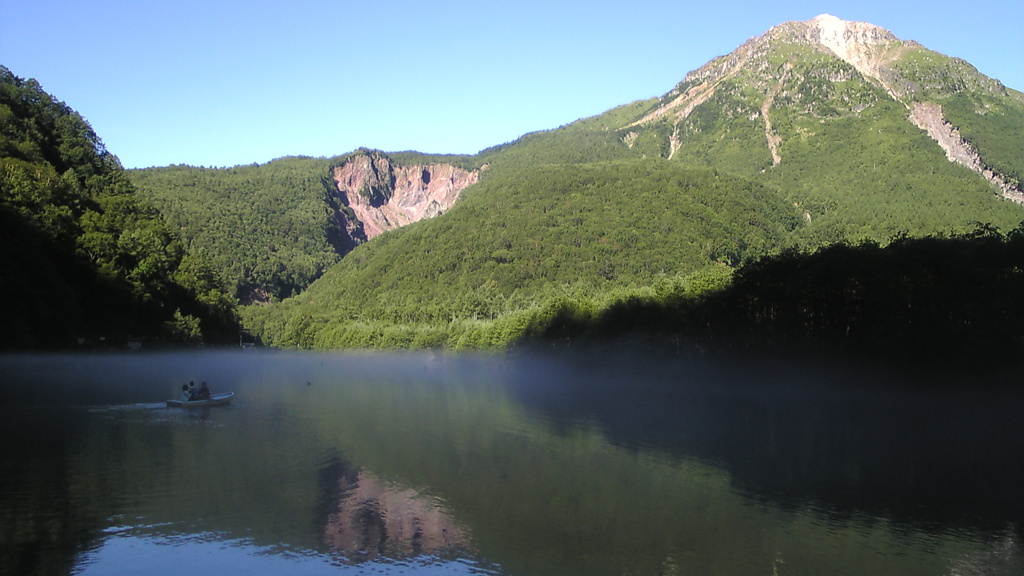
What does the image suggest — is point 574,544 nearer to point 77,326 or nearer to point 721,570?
point 721,570

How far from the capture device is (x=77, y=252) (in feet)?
269

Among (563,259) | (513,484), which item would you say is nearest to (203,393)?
(513,484)

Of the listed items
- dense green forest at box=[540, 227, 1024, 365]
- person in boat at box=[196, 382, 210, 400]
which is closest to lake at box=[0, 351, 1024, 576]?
person in boat at box=[196, 382, 210, 400]

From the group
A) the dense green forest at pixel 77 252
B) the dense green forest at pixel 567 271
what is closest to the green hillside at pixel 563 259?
the dense green forest at pixel 567 271

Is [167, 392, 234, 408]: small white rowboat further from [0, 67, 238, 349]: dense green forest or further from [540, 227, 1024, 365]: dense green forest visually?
[540, 227, 1024, 365]: dense green forest

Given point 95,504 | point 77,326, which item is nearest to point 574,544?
point 95,504

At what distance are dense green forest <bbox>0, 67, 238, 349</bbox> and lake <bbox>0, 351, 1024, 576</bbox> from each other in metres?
10.3

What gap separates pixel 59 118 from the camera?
4537 inches

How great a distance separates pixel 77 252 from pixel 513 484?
69.9 meters

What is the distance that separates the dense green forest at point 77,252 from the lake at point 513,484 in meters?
10.3

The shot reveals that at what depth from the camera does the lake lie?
69.4 feet

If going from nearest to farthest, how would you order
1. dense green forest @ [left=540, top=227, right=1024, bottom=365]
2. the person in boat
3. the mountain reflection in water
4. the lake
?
the lake
the mountain reflection in water
the person in boat
dense green forest @ [left=540, top=227, right=1024, bottom=365]

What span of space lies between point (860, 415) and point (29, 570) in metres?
47.6

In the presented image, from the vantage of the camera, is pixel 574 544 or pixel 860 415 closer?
pixel 574 544
